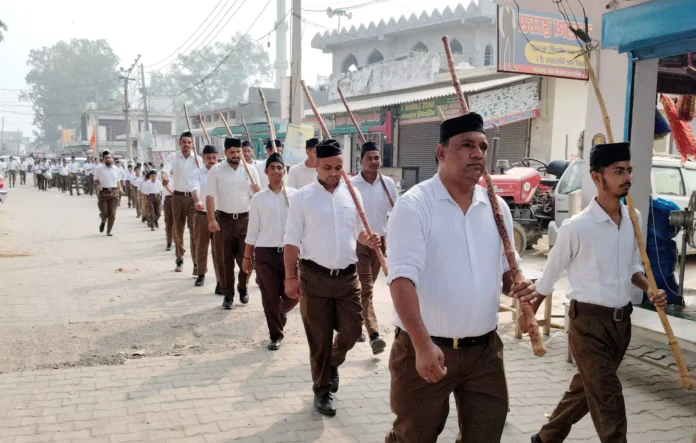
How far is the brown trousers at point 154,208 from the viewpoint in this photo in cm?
1703

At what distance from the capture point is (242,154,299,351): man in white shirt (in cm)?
606

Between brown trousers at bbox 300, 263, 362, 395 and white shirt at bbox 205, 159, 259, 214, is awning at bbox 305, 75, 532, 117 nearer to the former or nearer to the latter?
white shirt at bbox 205, 159, 259, 214

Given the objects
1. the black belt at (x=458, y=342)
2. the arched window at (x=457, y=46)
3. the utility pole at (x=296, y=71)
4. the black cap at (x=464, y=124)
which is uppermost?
the arched window at (x=457, y=46)

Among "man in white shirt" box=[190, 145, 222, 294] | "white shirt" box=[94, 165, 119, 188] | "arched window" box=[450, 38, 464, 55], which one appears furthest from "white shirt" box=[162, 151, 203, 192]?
"arched window" box=[450, 38, 464, 55]

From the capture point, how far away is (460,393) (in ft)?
9.41


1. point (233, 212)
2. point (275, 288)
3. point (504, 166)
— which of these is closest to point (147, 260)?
point (233, 212)

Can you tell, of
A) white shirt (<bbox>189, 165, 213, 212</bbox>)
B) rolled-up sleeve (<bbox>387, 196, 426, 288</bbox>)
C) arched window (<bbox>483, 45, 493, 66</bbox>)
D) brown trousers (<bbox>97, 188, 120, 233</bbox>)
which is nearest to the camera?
rolled-up sleeve (<bbox>387, 196, 426, 288</bbox>)

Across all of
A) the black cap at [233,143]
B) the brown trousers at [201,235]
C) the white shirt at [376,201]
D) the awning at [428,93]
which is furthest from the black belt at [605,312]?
the awning at [428,93]

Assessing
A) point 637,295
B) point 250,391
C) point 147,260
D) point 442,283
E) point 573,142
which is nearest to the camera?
point 442,283

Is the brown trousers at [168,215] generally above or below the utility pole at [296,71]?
below

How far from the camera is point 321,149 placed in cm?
471

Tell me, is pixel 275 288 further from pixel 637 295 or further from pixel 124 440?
pixel 637 295

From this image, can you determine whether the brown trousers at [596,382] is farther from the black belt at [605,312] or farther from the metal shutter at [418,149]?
the metal shutter at [418,149]

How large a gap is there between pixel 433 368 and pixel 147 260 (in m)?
10.1
